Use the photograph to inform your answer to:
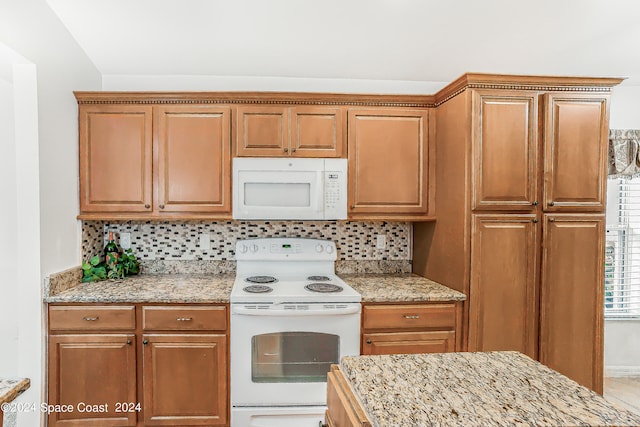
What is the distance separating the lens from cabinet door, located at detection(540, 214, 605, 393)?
2326 millimetres

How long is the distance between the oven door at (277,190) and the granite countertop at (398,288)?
581 mm

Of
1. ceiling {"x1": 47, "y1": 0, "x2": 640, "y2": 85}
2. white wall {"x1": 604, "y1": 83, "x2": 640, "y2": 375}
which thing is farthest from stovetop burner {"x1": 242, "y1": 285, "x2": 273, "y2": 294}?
white wall {"x1": 604, "y1": 83, "x2": 640, "y2": 375}

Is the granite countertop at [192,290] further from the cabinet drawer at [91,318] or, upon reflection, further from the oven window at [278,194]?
the oven window at [278,194]

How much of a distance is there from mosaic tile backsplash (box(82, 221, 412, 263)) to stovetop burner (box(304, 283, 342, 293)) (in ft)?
1.59

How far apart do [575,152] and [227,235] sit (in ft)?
7.83

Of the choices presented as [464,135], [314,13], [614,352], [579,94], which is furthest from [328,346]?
[614,352]

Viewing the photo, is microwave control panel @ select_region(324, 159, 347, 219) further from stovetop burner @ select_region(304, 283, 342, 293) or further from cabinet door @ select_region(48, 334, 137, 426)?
cabinet door @ select_region(48, 334, 137, 426)

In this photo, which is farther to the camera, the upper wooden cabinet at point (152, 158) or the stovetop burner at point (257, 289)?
the upper wooden cabinet at point (152, 158)

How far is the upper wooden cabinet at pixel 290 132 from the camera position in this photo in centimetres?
260

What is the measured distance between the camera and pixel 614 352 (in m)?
3.26

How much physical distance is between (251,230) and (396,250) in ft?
3.77

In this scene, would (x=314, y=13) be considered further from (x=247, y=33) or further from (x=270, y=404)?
(x=270, y=404)

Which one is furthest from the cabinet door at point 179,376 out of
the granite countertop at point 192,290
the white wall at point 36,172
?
the white wall at point 36,172

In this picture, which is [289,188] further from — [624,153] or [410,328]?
[624,153]
